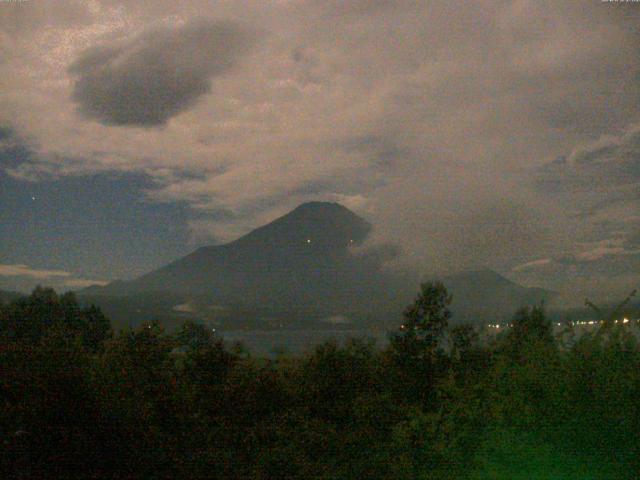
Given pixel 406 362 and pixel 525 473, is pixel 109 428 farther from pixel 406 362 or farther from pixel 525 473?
pixel 406 362

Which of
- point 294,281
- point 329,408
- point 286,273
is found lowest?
point 329,408

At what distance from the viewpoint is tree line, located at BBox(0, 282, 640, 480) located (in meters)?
4.66

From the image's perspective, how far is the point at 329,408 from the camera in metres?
9.55

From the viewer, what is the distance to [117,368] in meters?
7.05

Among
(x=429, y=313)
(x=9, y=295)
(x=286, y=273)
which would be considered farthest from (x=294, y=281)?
(x=429, y=313)

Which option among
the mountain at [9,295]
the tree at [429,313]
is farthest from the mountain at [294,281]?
the tree at [429,313]

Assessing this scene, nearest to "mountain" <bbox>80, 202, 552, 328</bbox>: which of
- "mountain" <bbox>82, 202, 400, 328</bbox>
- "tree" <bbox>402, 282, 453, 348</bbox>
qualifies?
"mountain" <bbox>82, 202, 400, 328</bbox>

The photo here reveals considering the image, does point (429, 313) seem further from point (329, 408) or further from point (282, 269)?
point (282, 269)

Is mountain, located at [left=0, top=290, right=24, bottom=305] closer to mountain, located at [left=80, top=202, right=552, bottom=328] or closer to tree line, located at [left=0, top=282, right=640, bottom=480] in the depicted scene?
mountain, located at [left=80, top=202, right=552, bottom=328]

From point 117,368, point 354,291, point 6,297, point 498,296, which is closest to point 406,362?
point 117,368

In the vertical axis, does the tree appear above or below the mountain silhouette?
below

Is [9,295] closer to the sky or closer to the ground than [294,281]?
closer to the ground

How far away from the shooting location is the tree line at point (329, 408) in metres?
4.66

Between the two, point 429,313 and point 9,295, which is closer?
point 429,313
